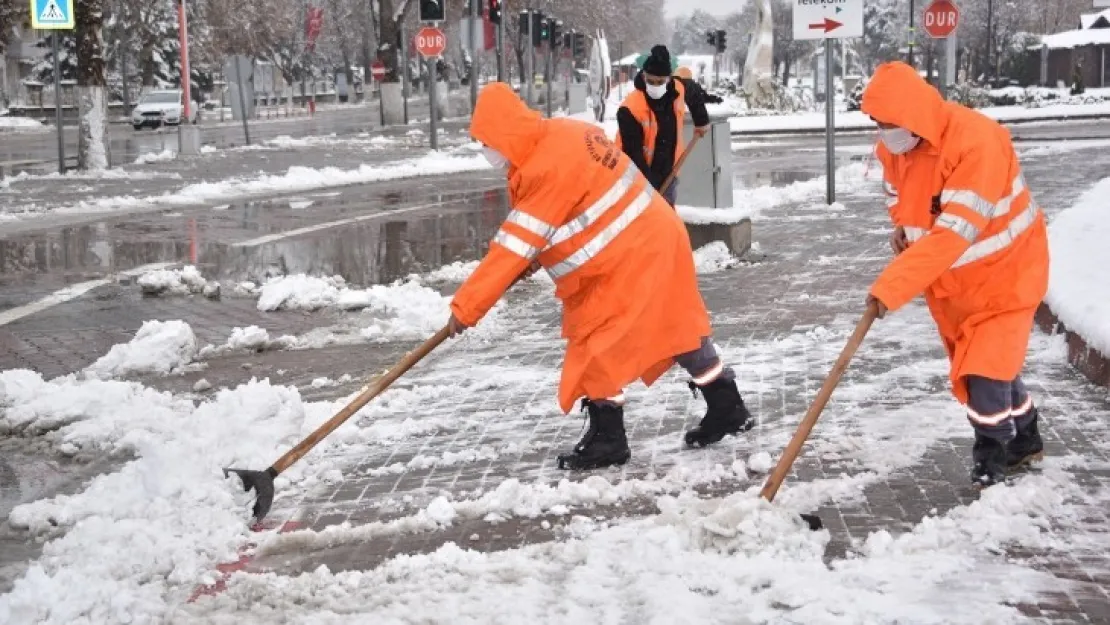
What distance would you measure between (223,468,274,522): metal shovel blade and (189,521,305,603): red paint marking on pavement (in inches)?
2.1

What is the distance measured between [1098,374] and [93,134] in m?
18.2

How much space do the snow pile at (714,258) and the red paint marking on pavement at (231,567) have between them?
5858 mm

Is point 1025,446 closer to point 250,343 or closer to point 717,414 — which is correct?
point 717,414

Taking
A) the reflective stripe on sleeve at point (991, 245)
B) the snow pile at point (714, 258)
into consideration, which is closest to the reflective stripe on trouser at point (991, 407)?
the reflective stripe on sleeve at point (991, 245)

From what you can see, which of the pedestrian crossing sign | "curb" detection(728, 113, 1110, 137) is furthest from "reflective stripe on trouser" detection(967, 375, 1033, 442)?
"curb" detection(728, 113, 1110, 137)

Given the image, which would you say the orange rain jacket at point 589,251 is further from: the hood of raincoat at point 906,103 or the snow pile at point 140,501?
the snow pile at point 140,501

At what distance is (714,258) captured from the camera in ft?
34.5

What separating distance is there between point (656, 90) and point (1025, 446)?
4.41 m

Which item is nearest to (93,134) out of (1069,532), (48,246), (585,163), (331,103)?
(48,246)

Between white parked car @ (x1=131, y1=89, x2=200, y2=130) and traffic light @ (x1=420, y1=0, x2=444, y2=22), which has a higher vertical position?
traffic light @ (x1=420, y1=0, x2=444, y2=22)

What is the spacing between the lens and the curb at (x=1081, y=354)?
246 inches

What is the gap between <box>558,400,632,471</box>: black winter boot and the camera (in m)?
5.39

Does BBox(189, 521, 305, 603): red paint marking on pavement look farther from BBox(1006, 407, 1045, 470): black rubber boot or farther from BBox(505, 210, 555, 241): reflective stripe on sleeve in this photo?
BBox(1006, 407, 1045, 470): black rubber boot

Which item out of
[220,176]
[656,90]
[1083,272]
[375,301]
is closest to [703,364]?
[1083,272]
